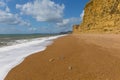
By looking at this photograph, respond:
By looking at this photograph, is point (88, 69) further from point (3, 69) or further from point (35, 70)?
point (3, 69)

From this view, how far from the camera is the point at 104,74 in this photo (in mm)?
6270

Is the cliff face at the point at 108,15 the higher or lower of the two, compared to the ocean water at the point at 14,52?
higher

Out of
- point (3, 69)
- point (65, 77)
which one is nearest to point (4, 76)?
point (3, 69)

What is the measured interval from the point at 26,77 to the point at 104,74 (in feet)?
8.74

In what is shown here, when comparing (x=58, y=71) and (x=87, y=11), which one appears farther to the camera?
(x=87, y=11)

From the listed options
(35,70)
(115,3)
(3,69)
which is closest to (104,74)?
(35,70)

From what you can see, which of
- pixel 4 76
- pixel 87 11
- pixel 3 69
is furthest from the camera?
pixel 87 11

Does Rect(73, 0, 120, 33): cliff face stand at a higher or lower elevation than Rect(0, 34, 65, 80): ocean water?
higher

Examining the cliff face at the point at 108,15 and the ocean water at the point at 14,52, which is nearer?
the ocean water at the point at 14,52

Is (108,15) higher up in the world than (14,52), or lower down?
higher up

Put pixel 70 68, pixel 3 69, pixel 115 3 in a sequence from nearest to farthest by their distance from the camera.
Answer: pixel 70 68 → pixel 3 69 → pixel 115 3

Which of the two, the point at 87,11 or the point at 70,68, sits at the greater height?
the point at 87,11

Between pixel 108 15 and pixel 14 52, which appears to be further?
pixel 108 15

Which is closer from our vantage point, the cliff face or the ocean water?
the ocean water
